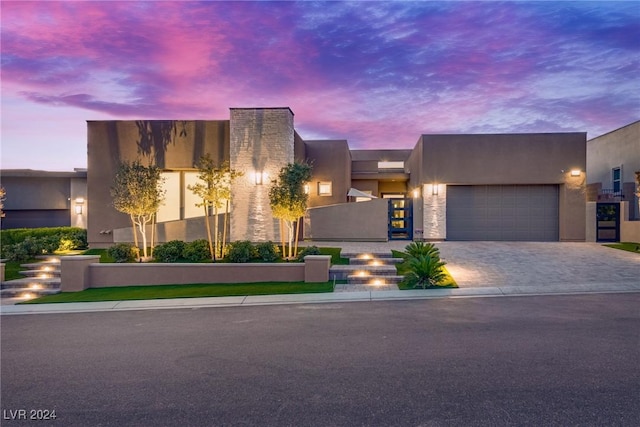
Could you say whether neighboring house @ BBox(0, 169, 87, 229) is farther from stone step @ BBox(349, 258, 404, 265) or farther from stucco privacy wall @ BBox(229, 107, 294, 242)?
stone step @ BBox(349, 258, 404, 265)

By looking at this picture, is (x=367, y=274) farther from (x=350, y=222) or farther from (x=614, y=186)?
(x=614, y=186)

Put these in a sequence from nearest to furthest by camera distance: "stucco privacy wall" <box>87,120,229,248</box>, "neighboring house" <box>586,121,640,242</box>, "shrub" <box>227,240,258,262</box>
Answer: "shrub" <box>227,240,258,262</box>
"stucco privacy wall" <box>87,120,229,248</box>
"neighboring house" <box>586,121,640,242</box>

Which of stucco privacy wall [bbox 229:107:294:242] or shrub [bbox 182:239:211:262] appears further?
stucco privacy wall [bbox 229:107:294:242]

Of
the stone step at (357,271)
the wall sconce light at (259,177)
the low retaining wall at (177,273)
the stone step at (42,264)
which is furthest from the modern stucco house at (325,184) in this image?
the stone step at (357,271)

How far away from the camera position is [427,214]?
71.6 ft

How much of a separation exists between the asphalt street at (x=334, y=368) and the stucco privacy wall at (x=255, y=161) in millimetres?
9548

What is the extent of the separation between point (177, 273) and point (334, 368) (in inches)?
380

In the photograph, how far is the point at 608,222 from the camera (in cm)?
2061

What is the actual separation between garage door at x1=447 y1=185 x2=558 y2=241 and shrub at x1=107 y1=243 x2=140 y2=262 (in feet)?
54.0

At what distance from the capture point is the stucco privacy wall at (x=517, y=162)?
20.7 meters

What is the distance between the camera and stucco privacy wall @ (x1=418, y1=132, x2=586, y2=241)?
2067 cm

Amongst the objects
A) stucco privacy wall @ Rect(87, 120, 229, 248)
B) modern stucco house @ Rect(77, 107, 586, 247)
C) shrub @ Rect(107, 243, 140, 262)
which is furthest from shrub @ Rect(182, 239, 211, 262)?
stucco privacy wall @ Rect(87, 120, 229, 248)

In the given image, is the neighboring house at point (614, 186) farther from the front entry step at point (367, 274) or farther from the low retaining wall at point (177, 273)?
the low retaining wall at point (177, 273)

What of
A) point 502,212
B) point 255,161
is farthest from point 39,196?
point 502,212
